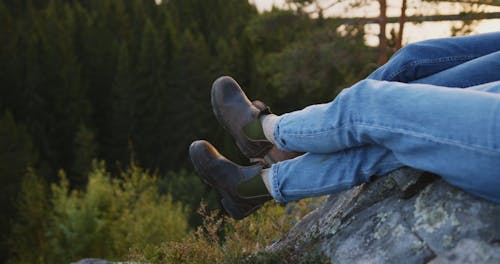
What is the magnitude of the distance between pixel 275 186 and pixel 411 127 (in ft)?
1.98

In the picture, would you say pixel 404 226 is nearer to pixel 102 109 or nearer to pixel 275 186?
pixel 275 186

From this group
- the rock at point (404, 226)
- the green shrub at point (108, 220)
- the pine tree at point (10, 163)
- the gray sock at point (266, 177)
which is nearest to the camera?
the rock at point (404, 226)

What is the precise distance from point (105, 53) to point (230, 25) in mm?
14472

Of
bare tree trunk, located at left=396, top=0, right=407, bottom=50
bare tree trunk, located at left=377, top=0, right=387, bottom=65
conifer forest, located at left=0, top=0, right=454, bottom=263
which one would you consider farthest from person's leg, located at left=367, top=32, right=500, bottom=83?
conifer forest, located at left=0, top=0, right=454, bottom=263

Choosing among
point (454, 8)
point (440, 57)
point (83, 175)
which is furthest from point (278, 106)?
point (440, 57)

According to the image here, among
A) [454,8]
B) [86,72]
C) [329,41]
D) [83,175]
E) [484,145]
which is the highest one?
[484,145]

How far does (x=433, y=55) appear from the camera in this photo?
Result: 97.3 inches

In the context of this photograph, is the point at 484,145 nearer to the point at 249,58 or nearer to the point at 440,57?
the point at 440,57

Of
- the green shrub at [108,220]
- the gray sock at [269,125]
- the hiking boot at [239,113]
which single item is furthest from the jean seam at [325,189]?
the green shrub at [108,220]

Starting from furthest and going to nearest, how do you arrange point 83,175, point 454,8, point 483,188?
point 83,175 < point 454,8 < point 483,188

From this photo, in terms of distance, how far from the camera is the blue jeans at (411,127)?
1869 millimetres

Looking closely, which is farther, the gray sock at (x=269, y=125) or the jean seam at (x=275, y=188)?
the gray sock at (x=269, y=125)

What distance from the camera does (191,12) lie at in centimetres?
6172

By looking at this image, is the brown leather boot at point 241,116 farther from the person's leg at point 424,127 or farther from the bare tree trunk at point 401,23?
the bare tree trunk at point 401,23
